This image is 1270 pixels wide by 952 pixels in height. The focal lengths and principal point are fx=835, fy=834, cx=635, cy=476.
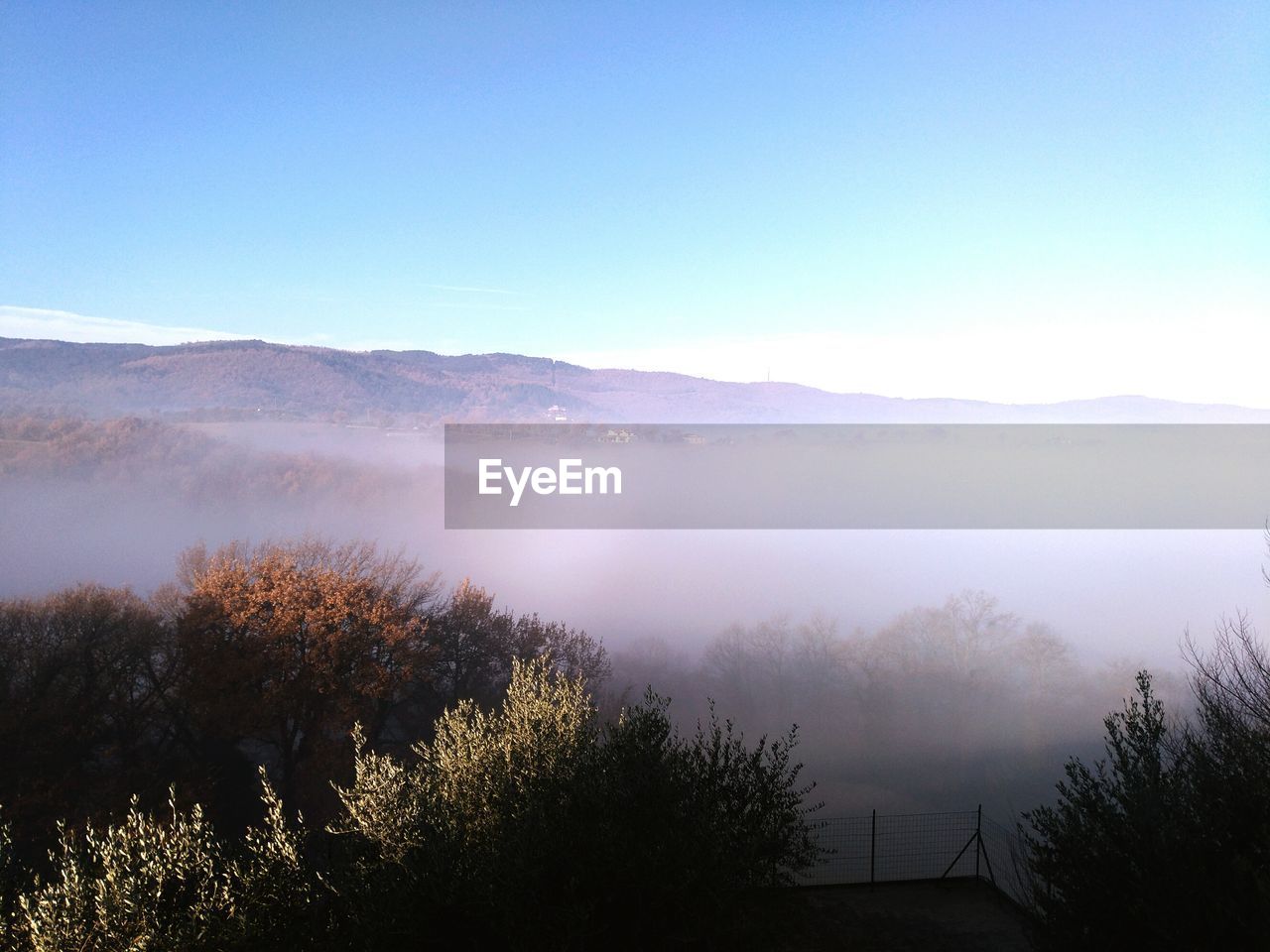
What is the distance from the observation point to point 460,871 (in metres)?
7.84

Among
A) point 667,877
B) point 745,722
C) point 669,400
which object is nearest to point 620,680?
point 745,722

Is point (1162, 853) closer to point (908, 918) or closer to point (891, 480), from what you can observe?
point (908, 918)

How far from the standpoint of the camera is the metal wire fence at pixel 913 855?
17.8 meters

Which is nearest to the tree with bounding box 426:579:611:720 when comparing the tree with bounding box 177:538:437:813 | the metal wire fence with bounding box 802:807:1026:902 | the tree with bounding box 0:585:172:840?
the tree with bounding box 177:538:437:813

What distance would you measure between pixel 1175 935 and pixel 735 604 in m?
47.9

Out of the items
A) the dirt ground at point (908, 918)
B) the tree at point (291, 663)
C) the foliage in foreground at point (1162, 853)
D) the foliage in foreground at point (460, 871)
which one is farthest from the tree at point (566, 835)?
the tree at point (291, 663)

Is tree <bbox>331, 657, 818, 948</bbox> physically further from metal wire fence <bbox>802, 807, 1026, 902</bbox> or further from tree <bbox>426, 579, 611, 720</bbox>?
tree <bbox>426, 579, 611, 720</bbox>

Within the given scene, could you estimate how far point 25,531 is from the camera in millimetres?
41531

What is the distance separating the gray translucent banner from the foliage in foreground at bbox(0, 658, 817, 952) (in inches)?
2103

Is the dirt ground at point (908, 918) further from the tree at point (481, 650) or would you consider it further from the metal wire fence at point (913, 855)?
the tree at point (481, 650)

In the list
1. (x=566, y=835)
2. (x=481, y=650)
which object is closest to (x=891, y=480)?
(x=481, y=650)

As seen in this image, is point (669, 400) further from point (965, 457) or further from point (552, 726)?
point (552, 726)

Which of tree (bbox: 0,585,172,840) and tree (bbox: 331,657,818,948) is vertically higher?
tree (bbox: 331,657,818,948)

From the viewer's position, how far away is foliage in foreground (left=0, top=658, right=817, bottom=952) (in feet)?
24.3
